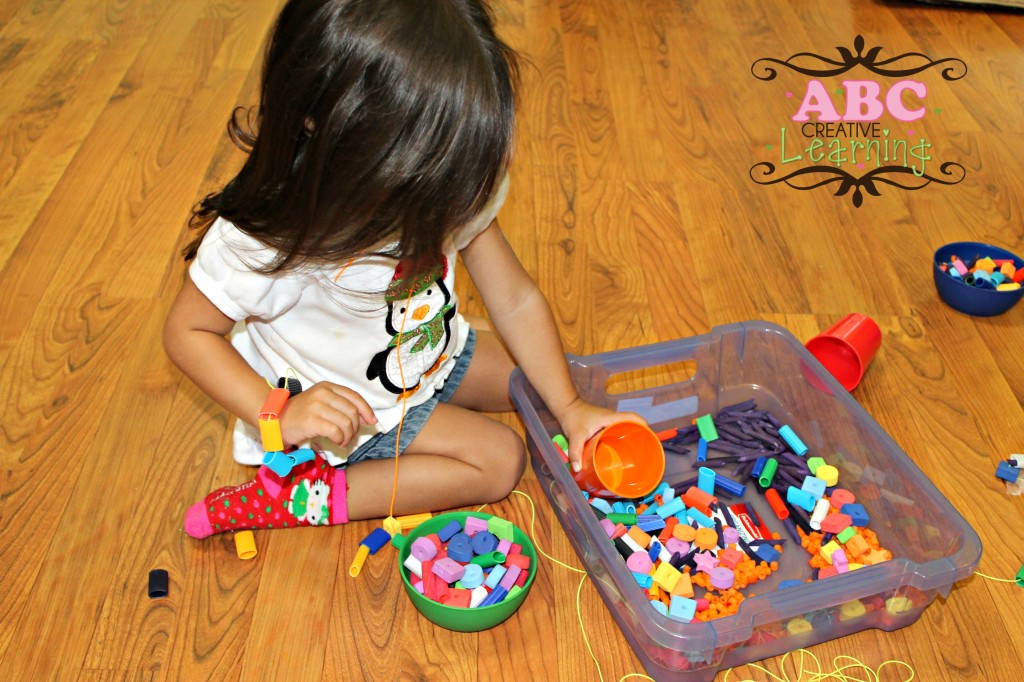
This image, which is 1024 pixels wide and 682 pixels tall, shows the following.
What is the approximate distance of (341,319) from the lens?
39.3 inches

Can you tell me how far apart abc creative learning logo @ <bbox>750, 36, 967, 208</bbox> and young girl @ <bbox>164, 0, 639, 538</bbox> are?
0.78 metres

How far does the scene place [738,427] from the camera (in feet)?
3.97

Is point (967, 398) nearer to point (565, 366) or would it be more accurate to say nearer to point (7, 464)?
point (565, 366)

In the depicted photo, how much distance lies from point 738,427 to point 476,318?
→ 36 centimetres

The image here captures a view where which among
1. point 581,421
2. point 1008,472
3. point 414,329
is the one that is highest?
point 414,329

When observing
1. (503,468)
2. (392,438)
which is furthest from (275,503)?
(503,468)

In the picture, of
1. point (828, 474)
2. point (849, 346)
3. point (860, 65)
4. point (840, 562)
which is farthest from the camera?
point (860, 65)

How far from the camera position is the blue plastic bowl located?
4.50 feet

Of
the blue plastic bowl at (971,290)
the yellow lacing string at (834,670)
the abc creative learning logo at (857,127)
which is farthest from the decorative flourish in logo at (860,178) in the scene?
the yellow lacing string at (834,670)

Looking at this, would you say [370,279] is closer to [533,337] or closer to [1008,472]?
[533,337]

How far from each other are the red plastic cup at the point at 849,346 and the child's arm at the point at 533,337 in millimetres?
360

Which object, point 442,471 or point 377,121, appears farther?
point 442,471

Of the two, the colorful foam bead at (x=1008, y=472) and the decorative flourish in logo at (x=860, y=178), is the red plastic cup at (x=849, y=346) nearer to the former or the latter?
the colorful foam bead at (x=1008, y=472)

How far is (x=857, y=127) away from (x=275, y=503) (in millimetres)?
1278
